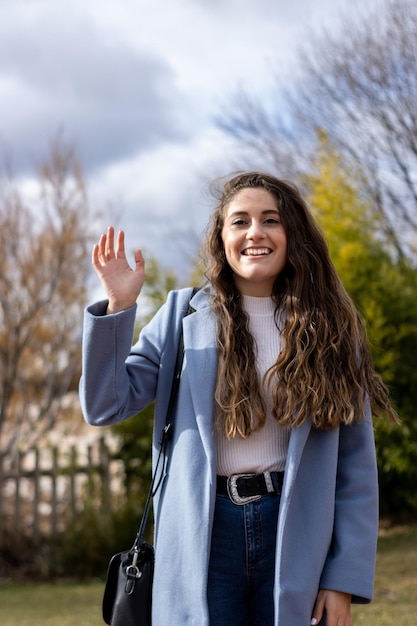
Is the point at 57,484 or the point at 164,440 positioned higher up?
the point at 164,440

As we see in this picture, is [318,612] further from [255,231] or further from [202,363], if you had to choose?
[255,231]

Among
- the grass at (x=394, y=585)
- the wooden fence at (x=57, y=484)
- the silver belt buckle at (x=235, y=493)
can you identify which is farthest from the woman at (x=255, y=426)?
the wooden fence at (x=57, y=484)

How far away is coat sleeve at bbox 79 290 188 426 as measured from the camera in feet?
7.79

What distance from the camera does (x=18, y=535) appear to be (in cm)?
956

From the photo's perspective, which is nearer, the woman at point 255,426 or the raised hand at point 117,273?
the woman at point 255,426

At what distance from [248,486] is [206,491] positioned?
0.40ft

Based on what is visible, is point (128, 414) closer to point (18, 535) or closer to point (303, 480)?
point (303, 480)

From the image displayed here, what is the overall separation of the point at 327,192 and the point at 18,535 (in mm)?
5189

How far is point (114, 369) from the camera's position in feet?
7.80

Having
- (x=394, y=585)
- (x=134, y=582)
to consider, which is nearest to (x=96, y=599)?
(x=394, y=585)

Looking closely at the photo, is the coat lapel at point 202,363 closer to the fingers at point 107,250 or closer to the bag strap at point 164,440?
the bag strap at point 164,440

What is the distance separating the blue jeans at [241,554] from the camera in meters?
2.34

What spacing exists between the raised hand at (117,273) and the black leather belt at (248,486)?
0.57 m

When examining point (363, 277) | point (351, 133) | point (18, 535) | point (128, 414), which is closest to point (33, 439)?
point (18, 535)
